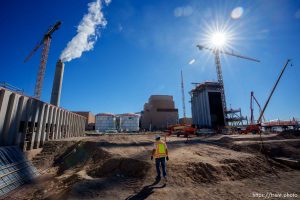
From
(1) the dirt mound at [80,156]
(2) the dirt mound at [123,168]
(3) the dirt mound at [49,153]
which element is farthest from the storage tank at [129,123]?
(2) the dirt mound at [123,168]

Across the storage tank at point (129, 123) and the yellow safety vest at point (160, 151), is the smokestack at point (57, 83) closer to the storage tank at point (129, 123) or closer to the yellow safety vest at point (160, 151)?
the storage tank at point (129, 123)

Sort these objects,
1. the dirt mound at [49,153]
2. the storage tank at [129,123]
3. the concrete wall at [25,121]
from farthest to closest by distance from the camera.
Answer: the storage tank at [129,123], the dirt mound at [49,153], the concrete wall at [25,121]

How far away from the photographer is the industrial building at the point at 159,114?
2422 inches

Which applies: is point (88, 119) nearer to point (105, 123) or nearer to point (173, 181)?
point (105, 123)

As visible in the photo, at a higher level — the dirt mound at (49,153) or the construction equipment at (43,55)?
the construction equipment at (43,55)

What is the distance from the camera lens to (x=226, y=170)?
831cm

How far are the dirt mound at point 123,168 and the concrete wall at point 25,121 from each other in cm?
671

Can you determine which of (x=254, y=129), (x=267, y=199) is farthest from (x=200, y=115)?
(x=267, y=199)

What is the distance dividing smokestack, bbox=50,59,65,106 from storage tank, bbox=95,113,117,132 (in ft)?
70.5

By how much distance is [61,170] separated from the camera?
444 inches

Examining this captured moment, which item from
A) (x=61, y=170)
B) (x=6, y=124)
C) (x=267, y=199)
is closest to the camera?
(x=267, y=199)

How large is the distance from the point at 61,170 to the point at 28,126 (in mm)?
4531

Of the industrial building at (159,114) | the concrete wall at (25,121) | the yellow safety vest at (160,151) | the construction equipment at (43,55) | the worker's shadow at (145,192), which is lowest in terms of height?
the worker's shadow at (145,192)

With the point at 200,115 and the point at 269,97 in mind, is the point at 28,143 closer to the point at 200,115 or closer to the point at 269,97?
the point at 269,97
